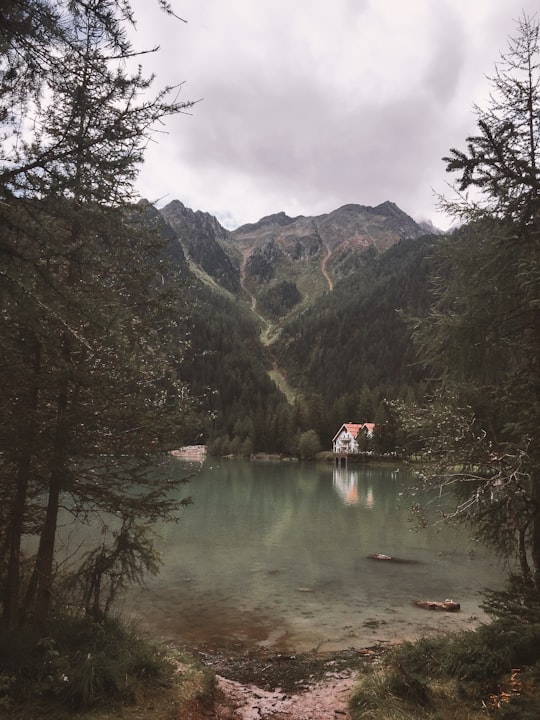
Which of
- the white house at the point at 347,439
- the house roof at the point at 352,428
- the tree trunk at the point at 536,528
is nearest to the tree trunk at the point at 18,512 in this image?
the tree trunk at the point at 536,528

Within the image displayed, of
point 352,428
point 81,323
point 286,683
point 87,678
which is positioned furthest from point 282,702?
point 352,428

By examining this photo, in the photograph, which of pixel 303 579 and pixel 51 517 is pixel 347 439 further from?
pixel 51 517

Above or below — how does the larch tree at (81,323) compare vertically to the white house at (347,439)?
above

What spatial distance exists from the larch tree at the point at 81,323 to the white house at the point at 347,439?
316ft

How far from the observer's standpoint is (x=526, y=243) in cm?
940

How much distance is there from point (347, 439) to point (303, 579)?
90.4m

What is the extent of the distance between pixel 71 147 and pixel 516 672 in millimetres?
8656

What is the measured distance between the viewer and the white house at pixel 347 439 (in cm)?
10476

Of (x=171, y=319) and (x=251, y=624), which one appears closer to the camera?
(x=171, y=319)

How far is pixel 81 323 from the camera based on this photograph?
590 cm

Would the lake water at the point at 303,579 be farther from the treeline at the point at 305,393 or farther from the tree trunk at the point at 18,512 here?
the treeline at the point at 305,393

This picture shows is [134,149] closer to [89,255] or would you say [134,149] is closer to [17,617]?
[89,255]

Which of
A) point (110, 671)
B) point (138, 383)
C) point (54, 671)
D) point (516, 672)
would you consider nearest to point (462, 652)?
point (516, 672)

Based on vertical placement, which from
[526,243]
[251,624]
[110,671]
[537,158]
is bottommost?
[251,624]
